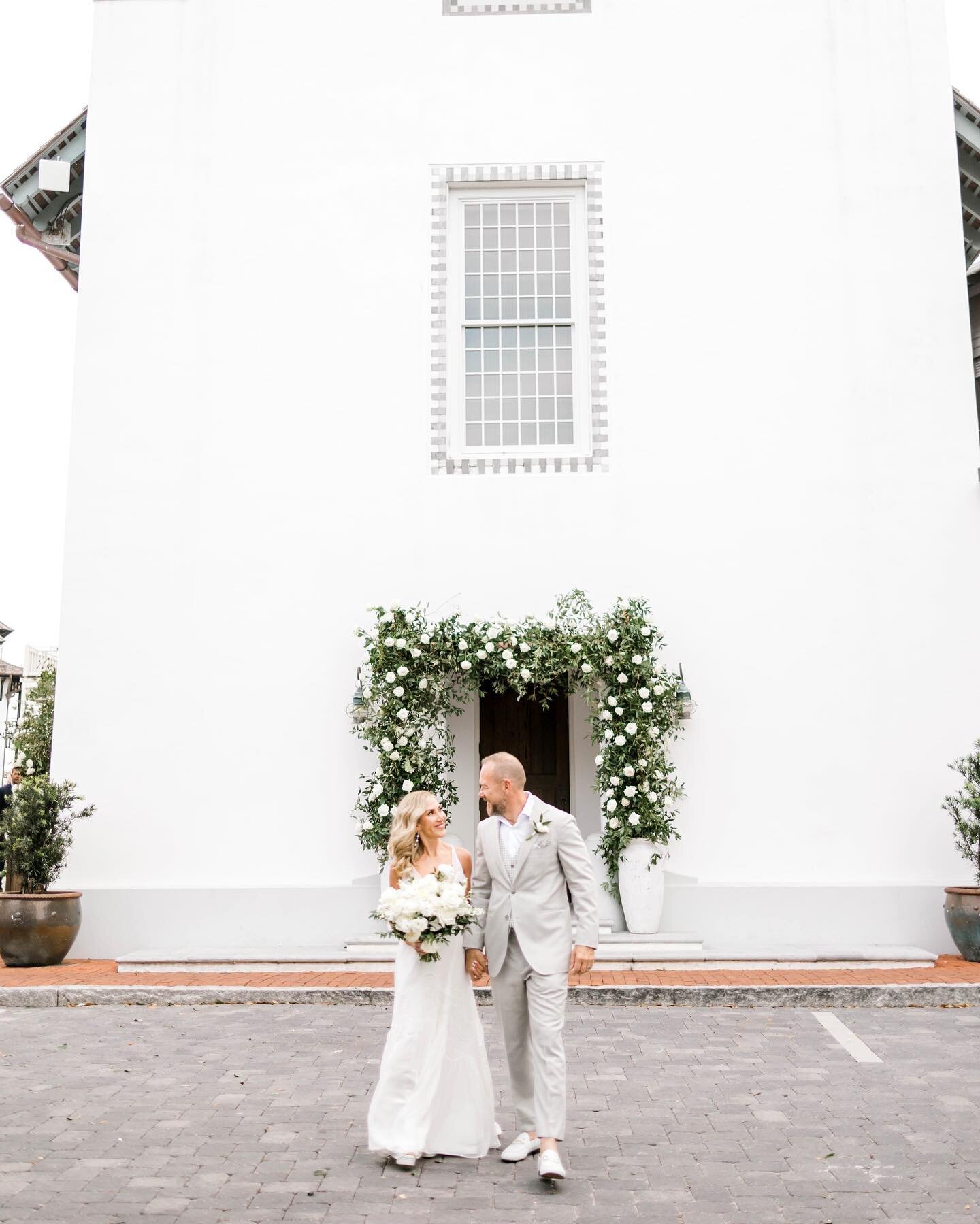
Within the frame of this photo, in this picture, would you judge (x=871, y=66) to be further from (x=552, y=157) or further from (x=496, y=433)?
(x=496, y=433)

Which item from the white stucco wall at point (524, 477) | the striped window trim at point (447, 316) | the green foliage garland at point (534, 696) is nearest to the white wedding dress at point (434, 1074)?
the green foliage garland at point (534, 696)

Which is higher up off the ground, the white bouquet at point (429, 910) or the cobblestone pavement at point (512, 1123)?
the white bouquet at point (429, 910)

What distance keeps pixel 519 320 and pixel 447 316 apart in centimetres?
67

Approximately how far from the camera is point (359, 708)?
996 centimetres

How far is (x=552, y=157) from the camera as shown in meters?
11.0

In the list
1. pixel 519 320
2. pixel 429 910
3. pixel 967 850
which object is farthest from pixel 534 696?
pixel 429 910

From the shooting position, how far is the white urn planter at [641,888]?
9656 mm

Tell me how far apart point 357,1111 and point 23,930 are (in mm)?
4796

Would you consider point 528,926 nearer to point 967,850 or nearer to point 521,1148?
point 521,1148

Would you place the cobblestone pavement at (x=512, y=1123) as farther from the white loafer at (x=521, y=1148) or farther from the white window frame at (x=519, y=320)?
the white window frame at (x=519, y=320)

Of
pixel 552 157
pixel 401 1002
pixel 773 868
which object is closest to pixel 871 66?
pixel 552 157

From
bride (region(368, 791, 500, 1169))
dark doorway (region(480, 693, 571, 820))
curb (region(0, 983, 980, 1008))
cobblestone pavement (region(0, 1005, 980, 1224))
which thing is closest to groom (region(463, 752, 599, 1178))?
bride (region(368, 791, 500, 1169))

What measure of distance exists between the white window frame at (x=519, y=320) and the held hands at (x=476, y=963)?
610cm

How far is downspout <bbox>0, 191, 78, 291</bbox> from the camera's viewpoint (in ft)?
38.3
